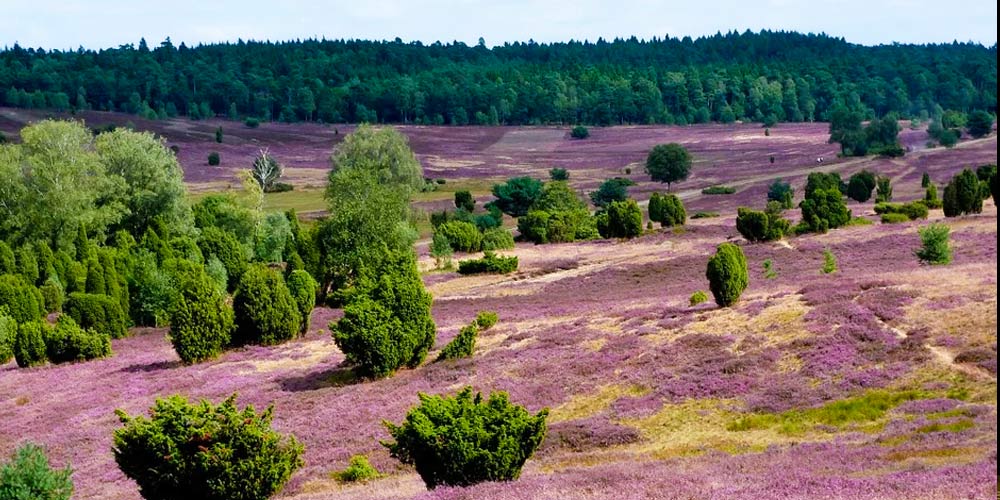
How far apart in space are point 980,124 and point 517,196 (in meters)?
73.7

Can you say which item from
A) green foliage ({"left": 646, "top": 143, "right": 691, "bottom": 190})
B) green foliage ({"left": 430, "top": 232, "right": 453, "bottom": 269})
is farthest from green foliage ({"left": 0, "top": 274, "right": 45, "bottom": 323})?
green foliage ({"left": 646, "top": 143, "right": 691, "bottom": 190})

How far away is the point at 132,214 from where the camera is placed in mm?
80188

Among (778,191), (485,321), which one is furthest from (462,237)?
(485,321)

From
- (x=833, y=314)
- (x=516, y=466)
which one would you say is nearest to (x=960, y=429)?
(x=516, y=466)

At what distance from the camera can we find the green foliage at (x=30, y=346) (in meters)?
44.8

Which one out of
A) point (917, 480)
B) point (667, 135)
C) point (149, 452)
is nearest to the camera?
point (917, 480)

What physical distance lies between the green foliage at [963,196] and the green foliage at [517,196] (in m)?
46.8

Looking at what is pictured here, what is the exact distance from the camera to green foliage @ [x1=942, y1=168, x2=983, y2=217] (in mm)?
64938

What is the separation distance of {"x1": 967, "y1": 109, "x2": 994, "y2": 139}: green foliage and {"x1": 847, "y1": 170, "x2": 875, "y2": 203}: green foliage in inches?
2245

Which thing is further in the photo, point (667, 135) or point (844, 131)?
point (667, 135)

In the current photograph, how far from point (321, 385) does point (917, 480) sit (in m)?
22.7

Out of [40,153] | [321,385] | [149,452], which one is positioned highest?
[40,153]

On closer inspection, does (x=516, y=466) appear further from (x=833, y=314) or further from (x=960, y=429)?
(x=833, y=314)

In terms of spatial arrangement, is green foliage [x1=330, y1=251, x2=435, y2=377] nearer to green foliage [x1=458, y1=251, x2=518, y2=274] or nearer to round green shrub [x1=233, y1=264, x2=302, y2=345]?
round green shrub [x1=233, y1=264, x2=302, y2=345]
